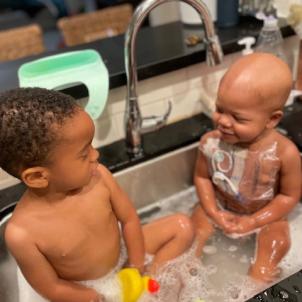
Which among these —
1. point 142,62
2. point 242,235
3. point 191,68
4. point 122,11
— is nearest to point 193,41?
point 191,68

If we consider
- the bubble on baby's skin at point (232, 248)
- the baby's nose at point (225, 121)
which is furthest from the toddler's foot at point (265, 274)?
the baby's nose at point (225, 121)

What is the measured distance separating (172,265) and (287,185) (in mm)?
354

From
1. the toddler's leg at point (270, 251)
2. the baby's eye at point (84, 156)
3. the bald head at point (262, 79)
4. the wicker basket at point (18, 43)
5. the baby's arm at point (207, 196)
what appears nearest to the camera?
the baby's eye at point (84, 156)

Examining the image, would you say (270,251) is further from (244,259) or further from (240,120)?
(240,120)

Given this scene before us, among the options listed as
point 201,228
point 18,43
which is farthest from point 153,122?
point 18,43

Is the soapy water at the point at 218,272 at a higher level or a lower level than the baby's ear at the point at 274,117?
lower

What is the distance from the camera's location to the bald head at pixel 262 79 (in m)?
0.87

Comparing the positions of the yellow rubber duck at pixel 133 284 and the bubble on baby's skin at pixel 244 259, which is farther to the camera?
the bubble on baby's skin at pixel 244 259

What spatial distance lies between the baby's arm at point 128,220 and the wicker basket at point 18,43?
4.51ft

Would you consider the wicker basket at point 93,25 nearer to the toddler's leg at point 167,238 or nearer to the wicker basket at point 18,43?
the wicker basket at point 18,43

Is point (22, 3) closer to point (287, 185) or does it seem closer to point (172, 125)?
point (172, 125)

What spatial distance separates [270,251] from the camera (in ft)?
3.26

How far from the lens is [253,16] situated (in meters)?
1.34

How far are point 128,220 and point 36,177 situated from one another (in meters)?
0.29
